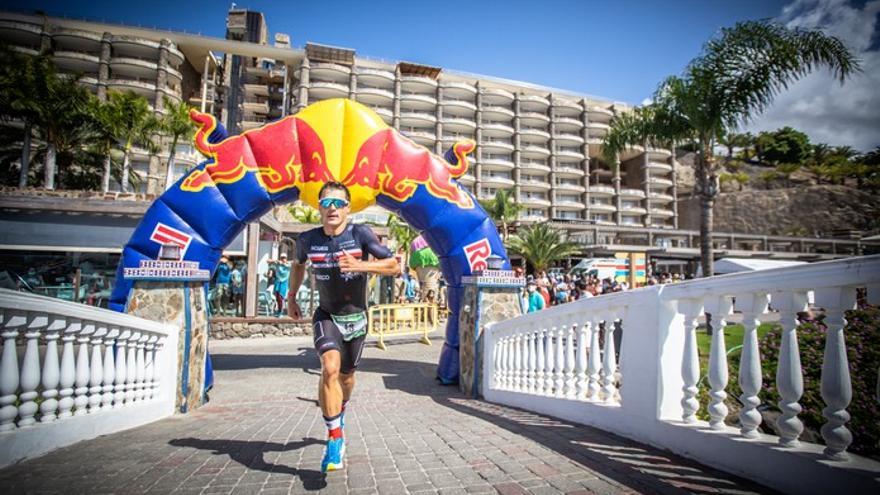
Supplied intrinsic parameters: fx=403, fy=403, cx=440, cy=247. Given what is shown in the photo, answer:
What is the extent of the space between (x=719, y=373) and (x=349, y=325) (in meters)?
2.77

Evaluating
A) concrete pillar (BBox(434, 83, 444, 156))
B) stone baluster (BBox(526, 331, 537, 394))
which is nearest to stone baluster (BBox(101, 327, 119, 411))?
stone baluster (BBox(526, 331, 537, 394))

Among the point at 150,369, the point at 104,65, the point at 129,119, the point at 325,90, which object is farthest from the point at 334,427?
the point at 104,65

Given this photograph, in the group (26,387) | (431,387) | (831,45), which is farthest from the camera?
(831,45)

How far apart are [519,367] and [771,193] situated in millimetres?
61747

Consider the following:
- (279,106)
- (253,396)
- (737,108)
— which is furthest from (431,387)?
(279,106)

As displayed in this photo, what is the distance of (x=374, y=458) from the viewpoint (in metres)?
3.15

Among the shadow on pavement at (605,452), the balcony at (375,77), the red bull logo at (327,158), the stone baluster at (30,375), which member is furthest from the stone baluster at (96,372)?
the balcony at (375,77)

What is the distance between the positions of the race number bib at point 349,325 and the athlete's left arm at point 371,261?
463 mm

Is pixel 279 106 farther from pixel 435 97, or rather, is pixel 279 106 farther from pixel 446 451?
pixel 446 451

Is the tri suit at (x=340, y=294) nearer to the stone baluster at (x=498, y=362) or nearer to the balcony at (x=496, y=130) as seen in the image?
the stone baluster at (x=498, y=362)

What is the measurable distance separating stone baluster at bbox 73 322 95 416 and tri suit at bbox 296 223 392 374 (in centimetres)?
208

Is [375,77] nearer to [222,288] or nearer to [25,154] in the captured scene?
[25,154]

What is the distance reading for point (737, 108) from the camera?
10570 mm

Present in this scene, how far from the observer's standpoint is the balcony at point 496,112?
53.5 m
